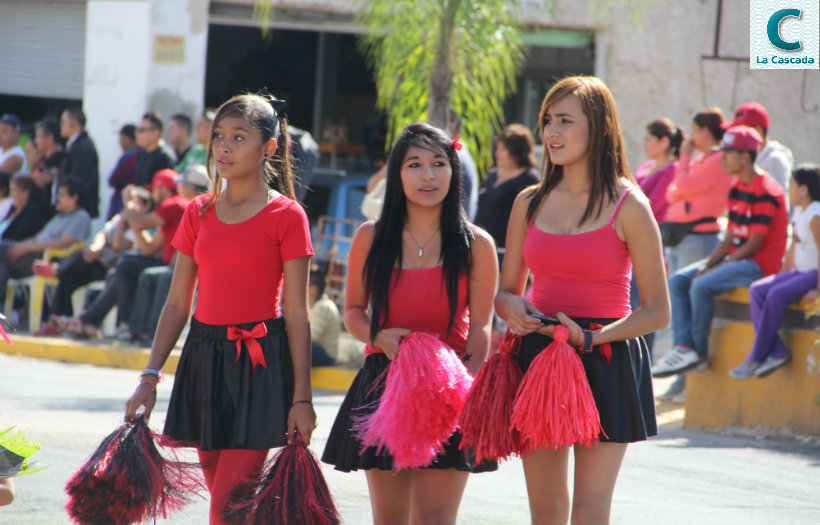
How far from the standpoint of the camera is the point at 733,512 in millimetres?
5227

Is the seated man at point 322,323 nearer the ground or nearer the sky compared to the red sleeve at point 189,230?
nearer the ground

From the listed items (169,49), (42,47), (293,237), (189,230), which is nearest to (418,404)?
(293,237)

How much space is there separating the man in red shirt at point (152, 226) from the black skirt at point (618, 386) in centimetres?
681

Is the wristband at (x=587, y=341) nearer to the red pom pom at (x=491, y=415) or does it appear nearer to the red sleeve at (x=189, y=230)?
the red pom pom at (x=491, y=415)

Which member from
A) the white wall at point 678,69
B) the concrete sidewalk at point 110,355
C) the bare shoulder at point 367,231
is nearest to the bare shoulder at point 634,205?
the bare shoulder at point 367,231

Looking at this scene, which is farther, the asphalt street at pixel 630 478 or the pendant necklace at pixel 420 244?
the asphalt street at pixel 630 478

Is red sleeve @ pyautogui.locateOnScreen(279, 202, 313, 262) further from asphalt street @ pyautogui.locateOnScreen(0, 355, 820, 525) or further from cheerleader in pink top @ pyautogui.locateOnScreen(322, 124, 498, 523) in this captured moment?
asphalt street @ pyautogui.locateOnScreen(0, 355, 820, 525)

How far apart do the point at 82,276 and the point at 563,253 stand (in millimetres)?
8249

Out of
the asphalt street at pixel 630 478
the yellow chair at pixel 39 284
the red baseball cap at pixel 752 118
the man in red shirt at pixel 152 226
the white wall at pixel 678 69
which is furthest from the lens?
the white wall at pixel 678 69

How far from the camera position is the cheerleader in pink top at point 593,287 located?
3395 millimetres

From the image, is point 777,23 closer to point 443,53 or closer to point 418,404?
point 443,53

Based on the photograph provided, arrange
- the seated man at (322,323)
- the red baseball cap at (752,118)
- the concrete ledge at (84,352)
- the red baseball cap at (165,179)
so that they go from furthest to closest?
the red baseball cap at (165,179) → the concrete ledge at (84,352) → the seated man at (322,323) → the red baseball cap at (752,118)

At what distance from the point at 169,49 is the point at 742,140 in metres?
8.02

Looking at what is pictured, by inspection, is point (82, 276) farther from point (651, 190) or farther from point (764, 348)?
point (764, 348)
